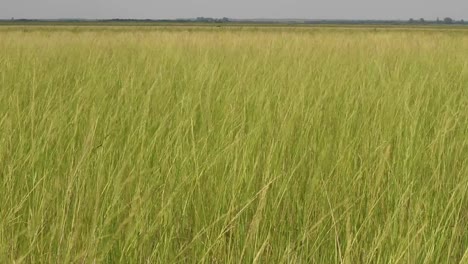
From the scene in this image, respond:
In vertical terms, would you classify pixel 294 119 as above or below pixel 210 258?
above

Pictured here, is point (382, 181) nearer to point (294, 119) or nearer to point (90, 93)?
point (294, 119)

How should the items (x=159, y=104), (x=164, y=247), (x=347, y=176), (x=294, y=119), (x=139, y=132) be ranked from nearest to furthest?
(x=164, y=247) < (x=347, y=176) < (x=139, y=132) < (x=294, y=119) < (x=159, y=104)

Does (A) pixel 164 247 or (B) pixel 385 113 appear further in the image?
(B) pixel 385 113

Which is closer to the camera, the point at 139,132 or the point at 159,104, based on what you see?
the point at 139,132

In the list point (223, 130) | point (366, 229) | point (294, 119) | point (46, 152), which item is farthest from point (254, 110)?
point (366, 229)

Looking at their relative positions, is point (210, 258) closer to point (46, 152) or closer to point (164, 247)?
point (164, 247)

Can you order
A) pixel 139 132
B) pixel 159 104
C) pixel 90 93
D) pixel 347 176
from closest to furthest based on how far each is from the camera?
1. pixel 347 176
2. pixel 139 132
3. pixel 159 104
4. pixel 90 93

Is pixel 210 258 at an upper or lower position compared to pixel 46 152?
lower

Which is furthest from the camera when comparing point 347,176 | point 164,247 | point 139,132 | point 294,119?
point 294,119

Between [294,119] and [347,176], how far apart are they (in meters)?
0.47

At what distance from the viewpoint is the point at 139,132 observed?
1.65 meters

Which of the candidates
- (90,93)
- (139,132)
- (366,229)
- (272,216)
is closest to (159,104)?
(90,93)

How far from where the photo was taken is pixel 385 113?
2062 millimetres

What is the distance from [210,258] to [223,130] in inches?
27.0
